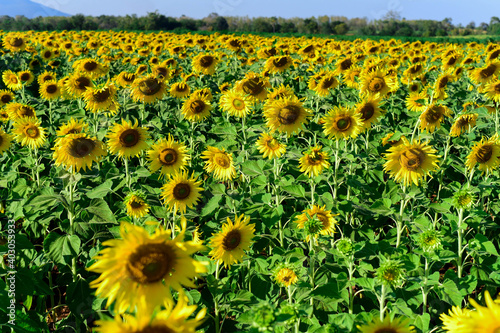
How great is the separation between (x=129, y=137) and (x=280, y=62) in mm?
3660

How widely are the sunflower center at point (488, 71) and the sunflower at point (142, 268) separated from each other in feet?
22.9

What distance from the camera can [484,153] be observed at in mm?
3695

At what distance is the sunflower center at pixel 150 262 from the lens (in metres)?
1.61

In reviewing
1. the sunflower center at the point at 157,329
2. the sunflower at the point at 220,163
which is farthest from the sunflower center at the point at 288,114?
the sunflower center at the point at 157,329

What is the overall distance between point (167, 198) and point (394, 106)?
218 inches

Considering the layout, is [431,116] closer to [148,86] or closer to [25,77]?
[148,86]

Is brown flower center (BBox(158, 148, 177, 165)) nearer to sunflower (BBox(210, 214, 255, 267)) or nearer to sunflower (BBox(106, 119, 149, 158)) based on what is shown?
sunflower (BBox(106, 119, 149, 158))

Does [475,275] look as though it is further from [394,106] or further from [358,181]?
[394,106]

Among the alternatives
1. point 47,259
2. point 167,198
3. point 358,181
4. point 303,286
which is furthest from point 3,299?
point 358,181

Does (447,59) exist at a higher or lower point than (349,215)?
higher

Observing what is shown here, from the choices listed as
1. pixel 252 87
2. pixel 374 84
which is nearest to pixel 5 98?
pixel 252 87

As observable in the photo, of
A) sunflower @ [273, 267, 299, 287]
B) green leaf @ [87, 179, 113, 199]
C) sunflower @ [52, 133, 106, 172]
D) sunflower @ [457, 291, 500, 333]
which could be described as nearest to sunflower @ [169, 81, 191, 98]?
sunflower @ [52, 133, 106, 172]

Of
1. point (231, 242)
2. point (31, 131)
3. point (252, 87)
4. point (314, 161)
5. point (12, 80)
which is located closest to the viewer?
point (231, 242)

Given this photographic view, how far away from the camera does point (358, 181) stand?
158 inches
